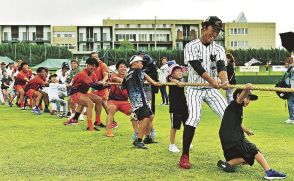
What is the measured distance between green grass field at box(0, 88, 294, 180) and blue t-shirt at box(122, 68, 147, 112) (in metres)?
0.85

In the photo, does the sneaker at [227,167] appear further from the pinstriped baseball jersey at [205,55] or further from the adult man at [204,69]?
the pinstriped baseball jersey at [205,55]

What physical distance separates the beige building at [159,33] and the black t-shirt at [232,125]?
101262 millimetres

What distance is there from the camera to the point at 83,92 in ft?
42.6

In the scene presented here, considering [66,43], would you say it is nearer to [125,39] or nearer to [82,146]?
[125,39]

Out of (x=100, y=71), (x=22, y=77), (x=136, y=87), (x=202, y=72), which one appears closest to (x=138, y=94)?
(x=136, y=87)

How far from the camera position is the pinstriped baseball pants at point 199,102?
7664 mm

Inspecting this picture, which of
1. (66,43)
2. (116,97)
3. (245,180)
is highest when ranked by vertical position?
(66,43)

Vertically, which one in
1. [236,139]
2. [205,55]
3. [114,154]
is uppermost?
[205,55]

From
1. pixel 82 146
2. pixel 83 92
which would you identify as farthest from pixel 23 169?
pixel 83 92

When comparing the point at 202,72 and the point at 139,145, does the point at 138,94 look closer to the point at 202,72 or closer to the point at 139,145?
the point at 139,145

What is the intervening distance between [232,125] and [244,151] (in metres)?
0.42

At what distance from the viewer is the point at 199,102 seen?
7738 mm

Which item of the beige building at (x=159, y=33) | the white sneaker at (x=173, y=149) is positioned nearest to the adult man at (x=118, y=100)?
the white sneaker at (x=173, y=149)

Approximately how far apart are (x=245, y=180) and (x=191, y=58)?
1.88 metres
